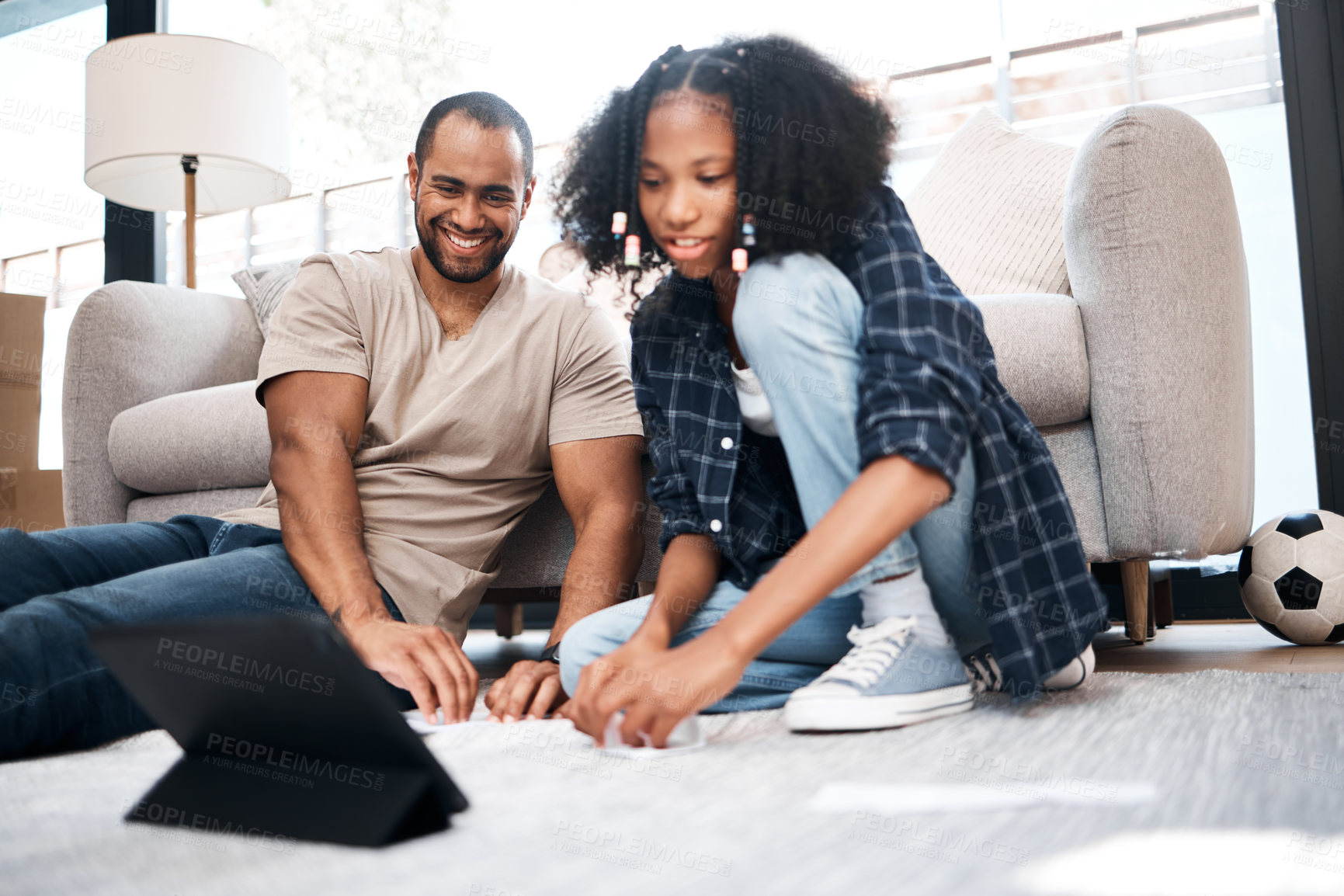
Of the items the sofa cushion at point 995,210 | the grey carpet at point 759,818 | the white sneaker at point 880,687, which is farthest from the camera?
the sofa cushion at point 995,210

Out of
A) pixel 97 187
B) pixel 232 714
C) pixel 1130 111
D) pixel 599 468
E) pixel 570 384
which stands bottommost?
pixel 232 714

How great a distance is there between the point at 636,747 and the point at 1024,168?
54.5 inches

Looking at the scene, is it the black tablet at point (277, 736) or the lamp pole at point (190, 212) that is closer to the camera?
the black tablet at point (277, 736)

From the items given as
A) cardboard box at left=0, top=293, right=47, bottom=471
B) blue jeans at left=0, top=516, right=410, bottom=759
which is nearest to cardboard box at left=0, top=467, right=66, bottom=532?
cardboard box at left=0, top=293, right=47, bottom=471

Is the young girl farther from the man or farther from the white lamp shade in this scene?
the white lamp shade

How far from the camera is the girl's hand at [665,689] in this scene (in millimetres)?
702

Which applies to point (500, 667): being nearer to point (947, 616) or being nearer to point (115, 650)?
point (947, 616)

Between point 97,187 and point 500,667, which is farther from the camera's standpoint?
point 97,187

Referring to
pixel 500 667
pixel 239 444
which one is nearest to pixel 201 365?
pixel 239 444

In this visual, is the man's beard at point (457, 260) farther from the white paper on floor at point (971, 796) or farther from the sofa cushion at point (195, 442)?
the white paper on floor at point (971, 796)

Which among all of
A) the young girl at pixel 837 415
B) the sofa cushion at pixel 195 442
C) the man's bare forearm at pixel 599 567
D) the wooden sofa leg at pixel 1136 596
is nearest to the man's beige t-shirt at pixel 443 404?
the man's bare forearm at pixel 599 567

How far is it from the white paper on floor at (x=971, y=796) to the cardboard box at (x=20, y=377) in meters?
2.37

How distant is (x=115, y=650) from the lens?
1.94 feet

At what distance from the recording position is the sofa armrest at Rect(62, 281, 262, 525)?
70.0 inches
